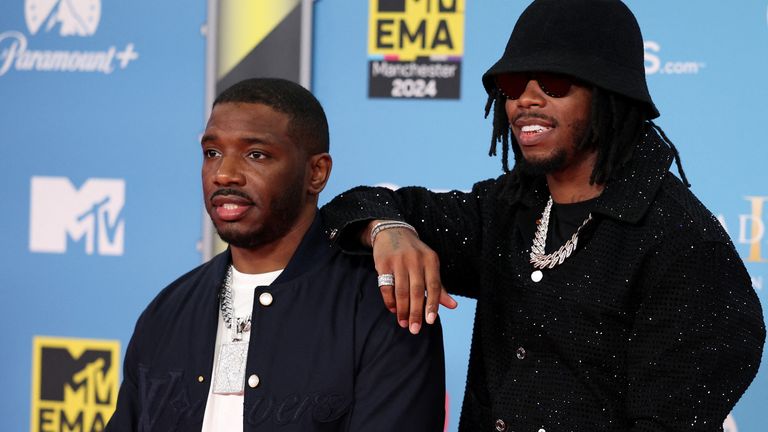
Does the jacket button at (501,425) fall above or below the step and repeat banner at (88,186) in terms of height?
below

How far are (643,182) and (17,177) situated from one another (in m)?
2.12

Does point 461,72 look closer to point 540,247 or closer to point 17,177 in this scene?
point 540,247

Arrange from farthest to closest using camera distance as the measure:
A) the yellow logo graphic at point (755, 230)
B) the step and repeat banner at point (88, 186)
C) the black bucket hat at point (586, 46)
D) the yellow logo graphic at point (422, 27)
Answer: the step and repeat banner at point (88, 186) → the yellow logo graphic at point (422, 27) → the yellow logo graphic at point (755, 230) → the black bucket hat at point (586, 46)

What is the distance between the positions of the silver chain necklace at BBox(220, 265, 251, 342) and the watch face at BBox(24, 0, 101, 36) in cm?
156

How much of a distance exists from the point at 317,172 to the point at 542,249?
374 mm

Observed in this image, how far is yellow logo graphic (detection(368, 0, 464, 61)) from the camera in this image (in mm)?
2596

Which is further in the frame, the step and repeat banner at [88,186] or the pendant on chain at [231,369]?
the step and repeat banner at [88,186]

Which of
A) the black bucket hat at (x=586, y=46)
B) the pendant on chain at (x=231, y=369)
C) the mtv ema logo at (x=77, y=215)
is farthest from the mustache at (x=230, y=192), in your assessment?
the mtv ema logo at (x=77, y=215)

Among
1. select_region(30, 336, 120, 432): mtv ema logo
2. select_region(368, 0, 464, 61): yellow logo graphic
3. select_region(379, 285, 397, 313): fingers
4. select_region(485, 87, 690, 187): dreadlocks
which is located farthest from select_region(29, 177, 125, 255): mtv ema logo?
select_region(485, 87, 690, 187): dreadlocks

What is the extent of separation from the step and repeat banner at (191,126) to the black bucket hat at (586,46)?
3.51 ft

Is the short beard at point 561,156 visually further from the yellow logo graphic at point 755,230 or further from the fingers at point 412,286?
the yellow logo graphic at point 755,230

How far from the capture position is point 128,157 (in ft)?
9.48

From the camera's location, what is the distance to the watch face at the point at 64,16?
2893 mm

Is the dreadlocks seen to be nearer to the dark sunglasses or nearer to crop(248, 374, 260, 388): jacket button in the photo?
the dark sunglasses
